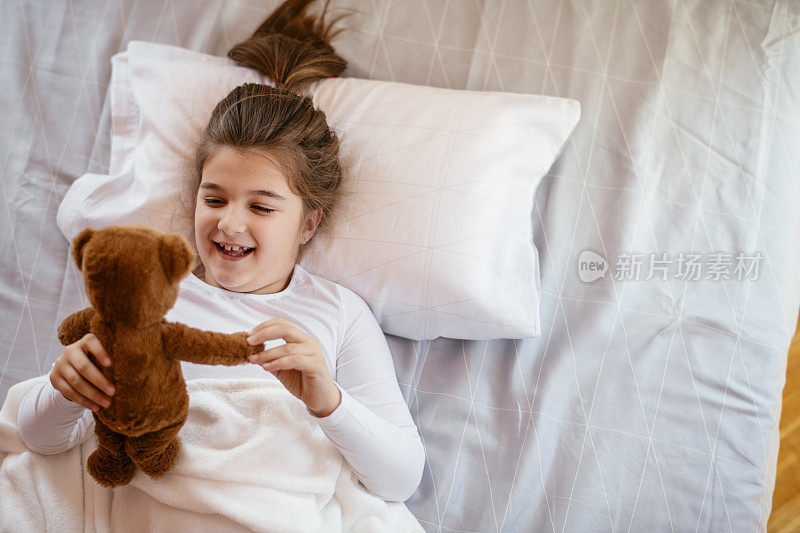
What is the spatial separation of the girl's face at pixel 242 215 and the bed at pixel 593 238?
0.30m

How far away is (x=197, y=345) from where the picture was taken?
68 cm

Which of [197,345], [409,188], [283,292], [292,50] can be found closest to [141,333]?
A: [197,345]

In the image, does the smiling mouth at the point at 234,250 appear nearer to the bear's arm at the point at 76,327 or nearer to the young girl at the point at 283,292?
the young girl at the point at 283,292

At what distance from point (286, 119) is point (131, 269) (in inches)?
17.9

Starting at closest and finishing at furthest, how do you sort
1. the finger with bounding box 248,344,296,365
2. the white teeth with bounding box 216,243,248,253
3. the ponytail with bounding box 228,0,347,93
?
the finger with bounding box 248,344,296,365 → the white teeth with bounding box 216,243,248,253 → the ponytail with bounding box 228,0,347,93

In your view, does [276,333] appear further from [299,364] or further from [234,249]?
[234,249]

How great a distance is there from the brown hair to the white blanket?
12.8 inches

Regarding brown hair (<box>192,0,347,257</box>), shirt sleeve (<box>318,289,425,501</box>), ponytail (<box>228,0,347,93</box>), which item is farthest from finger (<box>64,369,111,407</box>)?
ponytail (<box>228,0,347,93</box>)

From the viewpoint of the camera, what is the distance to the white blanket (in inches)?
32.3

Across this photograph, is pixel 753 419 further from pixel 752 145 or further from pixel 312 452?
pixel 312 452

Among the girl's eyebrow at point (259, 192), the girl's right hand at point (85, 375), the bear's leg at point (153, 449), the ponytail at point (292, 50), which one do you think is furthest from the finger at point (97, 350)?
the ponytail at point (292, 50)

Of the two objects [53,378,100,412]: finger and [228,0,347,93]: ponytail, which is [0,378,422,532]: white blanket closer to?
[53,378,100,412]: finger

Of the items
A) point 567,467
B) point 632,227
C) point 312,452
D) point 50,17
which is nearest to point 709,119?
point 632,227

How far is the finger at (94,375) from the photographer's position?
2.24 ft
